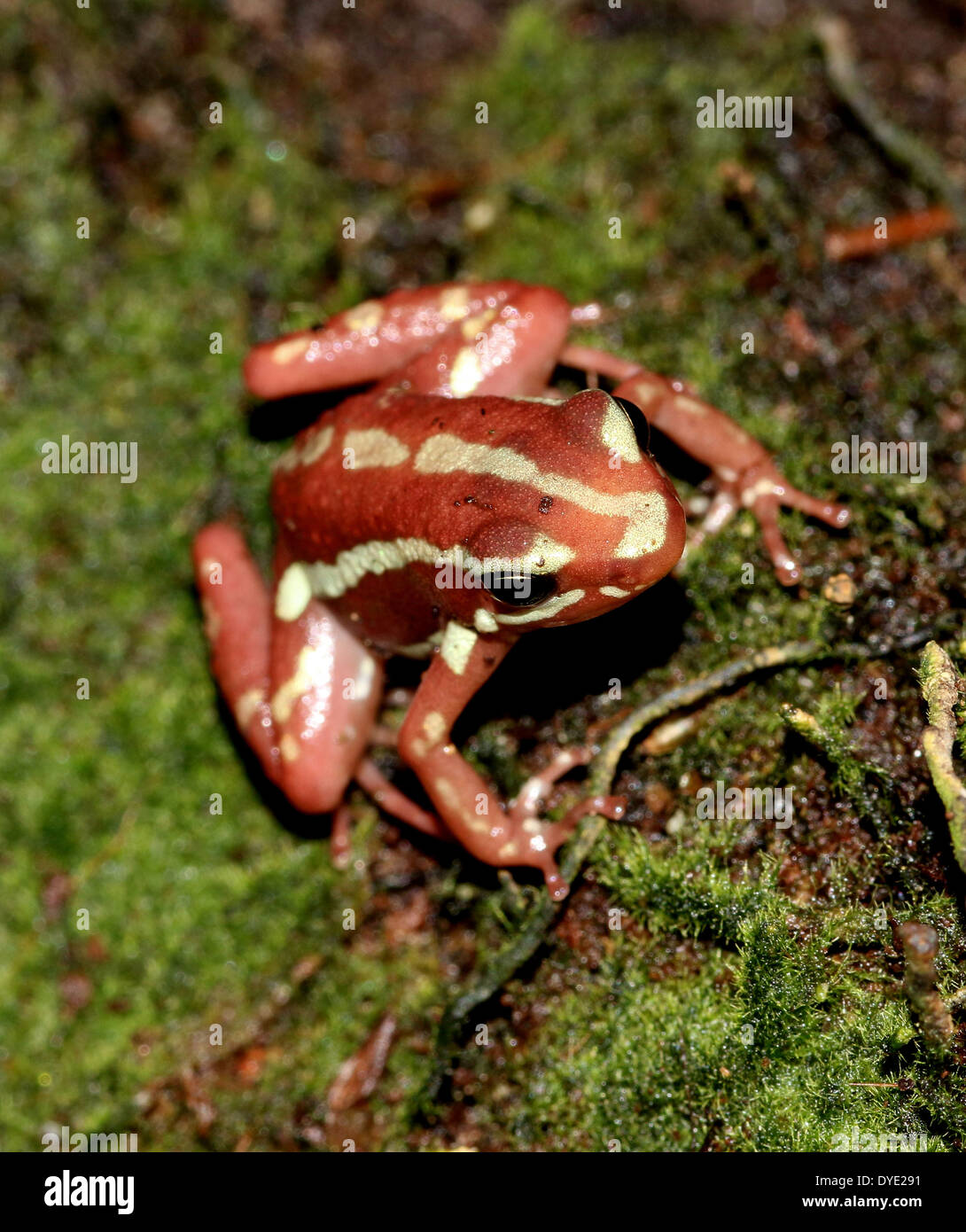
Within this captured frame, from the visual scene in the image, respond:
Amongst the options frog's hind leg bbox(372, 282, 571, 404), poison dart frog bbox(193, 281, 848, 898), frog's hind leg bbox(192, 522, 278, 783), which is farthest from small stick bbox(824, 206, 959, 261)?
frog's hind leg bbox(192, 522, 278, 783)

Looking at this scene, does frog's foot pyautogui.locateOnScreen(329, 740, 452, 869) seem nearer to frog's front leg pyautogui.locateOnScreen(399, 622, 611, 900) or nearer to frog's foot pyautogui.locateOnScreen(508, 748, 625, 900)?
frog's front leg pyautogui.locateOnScreen(399, 622, 611, 900)

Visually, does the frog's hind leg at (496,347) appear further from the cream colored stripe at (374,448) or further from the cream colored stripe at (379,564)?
the cream colored stripe at (379,564)

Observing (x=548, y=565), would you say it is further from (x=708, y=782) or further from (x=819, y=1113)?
(x=819, y=1113)

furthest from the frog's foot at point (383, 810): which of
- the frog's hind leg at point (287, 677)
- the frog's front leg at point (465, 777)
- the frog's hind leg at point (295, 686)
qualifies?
the frog's front leg at point (465, 777)

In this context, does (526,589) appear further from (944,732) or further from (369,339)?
(369,339)

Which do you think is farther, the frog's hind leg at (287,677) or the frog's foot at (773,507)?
the frog's hind leg at (287,677)
